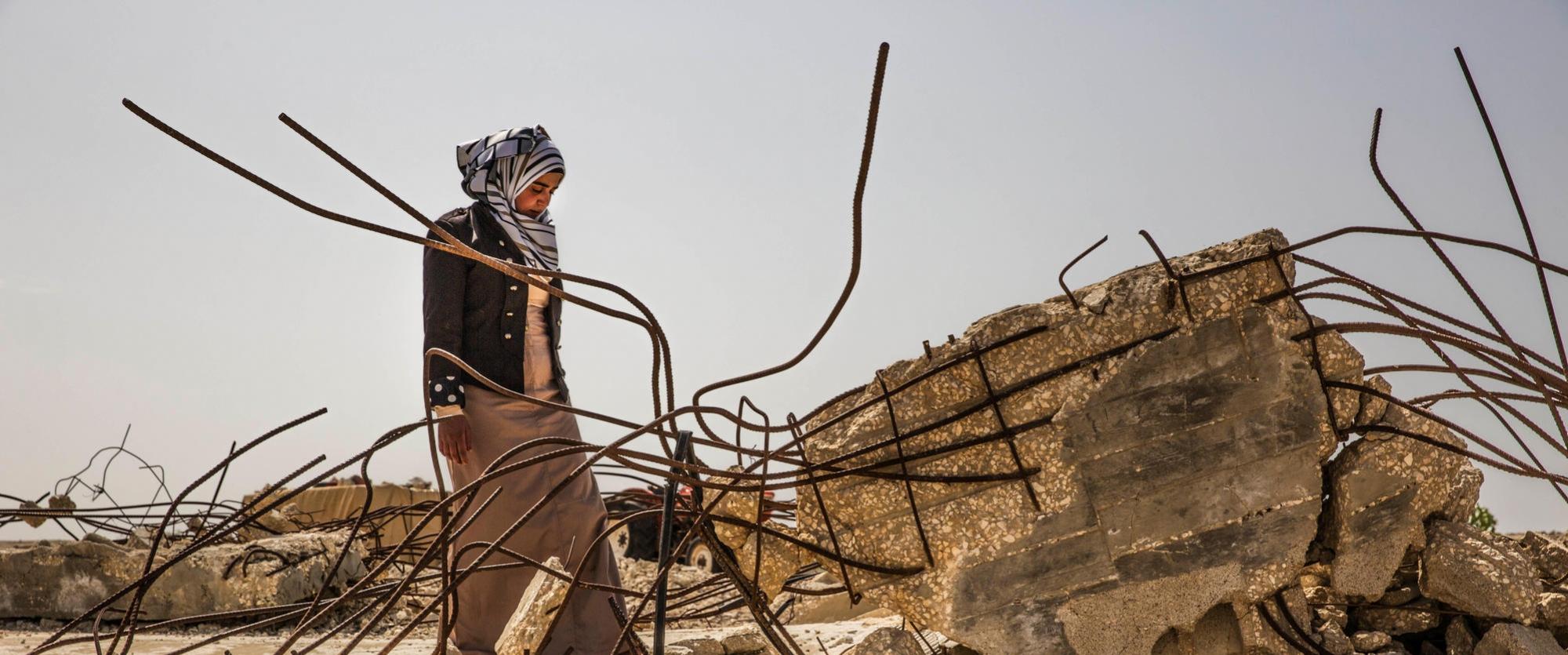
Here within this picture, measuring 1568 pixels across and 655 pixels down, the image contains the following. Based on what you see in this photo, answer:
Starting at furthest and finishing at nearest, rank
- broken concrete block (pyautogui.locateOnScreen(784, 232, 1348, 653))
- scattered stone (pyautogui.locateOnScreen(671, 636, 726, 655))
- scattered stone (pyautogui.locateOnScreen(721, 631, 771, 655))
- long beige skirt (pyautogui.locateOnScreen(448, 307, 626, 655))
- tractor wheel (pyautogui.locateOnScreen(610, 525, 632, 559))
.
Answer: tractor wheel (pyautogui.locateOnScreen(610, 525, 632, 559)), long beige skirt (pyautogui.locateOnScreen(448, 307, 626, 655)), scattered stone (pyautogui.locateOnScreen(721, 631, 771, 655)), scattered stone (pyautogui.locateOnScreen(671, 636, 726, 655)), broken concrete block (pyautogui.locateOnScreen(784, 232, 1348, 653))

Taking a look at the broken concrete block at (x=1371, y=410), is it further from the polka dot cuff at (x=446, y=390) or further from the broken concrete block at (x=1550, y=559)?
the polka dot cuff at (x=446, y=390)

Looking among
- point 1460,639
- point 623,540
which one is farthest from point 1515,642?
point 623,540

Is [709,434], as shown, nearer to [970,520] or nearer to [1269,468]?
[970,520]

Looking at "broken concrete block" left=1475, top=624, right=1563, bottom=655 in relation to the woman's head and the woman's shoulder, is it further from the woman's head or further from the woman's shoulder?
the woman's shoulder

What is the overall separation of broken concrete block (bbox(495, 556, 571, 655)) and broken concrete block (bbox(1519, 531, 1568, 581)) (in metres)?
3.12

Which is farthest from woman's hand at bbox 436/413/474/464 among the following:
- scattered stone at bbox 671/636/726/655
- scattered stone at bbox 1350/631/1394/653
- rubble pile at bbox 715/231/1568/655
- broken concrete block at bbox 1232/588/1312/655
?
scattered stone at bbox 1350/631/1394/653

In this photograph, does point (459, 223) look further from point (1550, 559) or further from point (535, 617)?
point (1550, 559)

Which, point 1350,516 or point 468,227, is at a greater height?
point 468,227

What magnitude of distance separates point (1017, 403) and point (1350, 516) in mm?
935

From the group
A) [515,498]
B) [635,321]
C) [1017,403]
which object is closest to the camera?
[635,321]

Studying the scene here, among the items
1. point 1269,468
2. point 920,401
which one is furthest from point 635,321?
point 1269,468

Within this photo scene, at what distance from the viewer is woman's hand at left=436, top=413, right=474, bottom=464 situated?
3.63m

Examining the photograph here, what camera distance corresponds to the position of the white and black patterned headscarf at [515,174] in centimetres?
374

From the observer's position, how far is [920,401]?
3.09 metres
